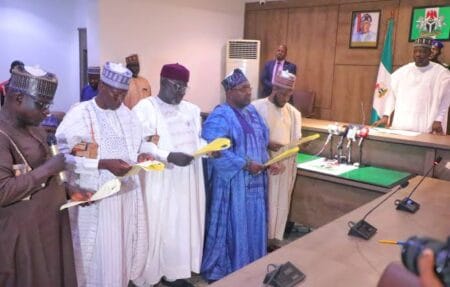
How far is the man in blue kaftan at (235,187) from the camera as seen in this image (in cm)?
266

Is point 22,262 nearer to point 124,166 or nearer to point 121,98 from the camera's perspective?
point 124,166

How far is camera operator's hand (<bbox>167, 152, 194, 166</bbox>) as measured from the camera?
237 centimetres

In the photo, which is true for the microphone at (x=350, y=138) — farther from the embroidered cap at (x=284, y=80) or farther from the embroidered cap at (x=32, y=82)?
the embroidered cap at (x=32, y=82)

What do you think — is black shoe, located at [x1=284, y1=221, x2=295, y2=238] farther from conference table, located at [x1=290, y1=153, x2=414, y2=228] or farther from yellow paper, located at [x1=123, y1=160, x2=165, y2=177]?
yellow paper, located at [x1=123, y1=160, x2=165, y2=177]

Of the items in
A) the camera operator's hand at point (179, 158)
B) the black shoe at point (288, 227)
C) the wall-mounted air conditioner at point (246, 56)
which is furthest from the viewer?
the wall-mounted air conditioner at point (246, 56)

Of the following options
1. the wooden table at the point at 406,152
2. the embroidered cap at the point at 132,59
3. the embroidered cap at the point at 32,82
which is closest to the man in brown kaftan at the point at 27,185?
the embroidered cap at the point at 32,82

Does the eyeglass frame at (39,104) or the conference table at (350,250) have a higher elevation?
the eyeglass frame at (39,104)

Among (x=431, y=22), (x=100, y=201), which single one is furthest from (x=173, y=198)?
(x=431, y=22)

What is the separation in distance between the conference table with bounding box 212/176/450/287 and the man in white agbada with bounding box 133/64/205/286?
3.30ft

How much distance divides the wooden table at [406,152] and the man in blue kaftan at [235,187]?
1210 millimetres

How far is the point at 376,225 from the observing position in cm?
200

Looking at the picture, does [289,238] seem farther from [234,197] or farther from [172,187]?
[172,187]

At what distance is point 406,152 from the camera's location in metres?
3.35

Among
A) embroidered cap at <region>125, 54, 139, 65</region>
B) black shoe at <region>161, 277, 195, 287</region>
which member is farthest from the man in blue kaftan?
embroidered cap at <region>125, 54, 139, 65</region>
